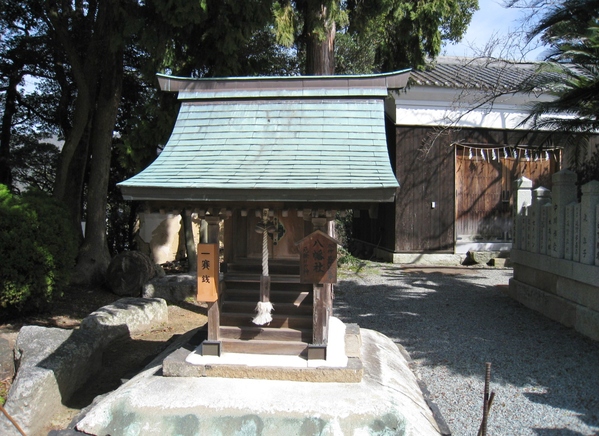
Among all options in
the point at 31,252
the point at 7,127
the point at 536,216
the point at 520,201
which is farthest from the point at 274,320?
the point at 7,127

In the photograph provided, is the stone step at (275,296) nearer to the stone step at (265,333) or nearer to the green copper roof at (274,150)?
the stone step at (265,333)

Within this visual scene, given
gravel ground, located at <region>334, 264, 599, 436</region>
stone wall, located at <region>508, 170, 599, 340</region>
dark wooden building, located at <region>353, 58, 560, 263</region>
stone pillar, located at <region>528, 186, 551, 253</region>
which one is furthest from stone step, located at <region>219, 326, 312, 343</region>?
dark wooden building, located at <region>353, 58, 560, 263</region>

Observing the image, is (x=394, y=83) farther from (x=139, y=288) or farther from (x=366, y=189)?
(x=139, y=288)

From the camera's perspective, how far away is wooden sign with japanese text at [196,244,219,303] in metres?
5.21

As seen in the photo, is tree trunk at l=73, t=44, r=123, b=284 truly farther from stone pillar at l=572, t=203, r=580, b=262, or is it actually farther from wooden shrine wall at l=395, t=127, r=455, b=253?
stone pillar at l=572, t=203, r=580, b=262

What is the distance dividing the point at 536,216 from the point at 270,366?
6.61m

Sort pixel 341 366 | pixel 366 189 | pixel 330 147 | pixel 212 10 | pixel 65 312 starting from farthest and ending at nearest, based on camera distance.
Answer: pixel 65 312, pixel 212 10, pixel 330 147, pixel 341 366, pixel 366 189

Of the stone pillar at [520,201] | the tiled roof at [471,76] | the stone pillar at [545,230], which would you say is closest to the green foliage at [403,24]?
the tiled roof at [471,76]

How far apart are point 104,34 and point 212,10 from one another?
10.6 ft

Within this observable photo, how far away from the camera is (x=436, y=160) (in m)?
14.1

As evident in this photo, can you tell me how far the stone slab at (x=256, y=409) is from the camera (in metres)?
4.36

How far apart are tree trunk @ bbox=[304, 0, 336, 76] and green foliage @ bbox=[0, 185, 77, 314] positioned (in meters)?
5.17

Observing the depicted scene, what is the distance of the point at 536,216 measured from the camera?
9.34 m

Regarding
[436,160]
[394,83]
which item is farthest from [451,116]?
[394,83]
